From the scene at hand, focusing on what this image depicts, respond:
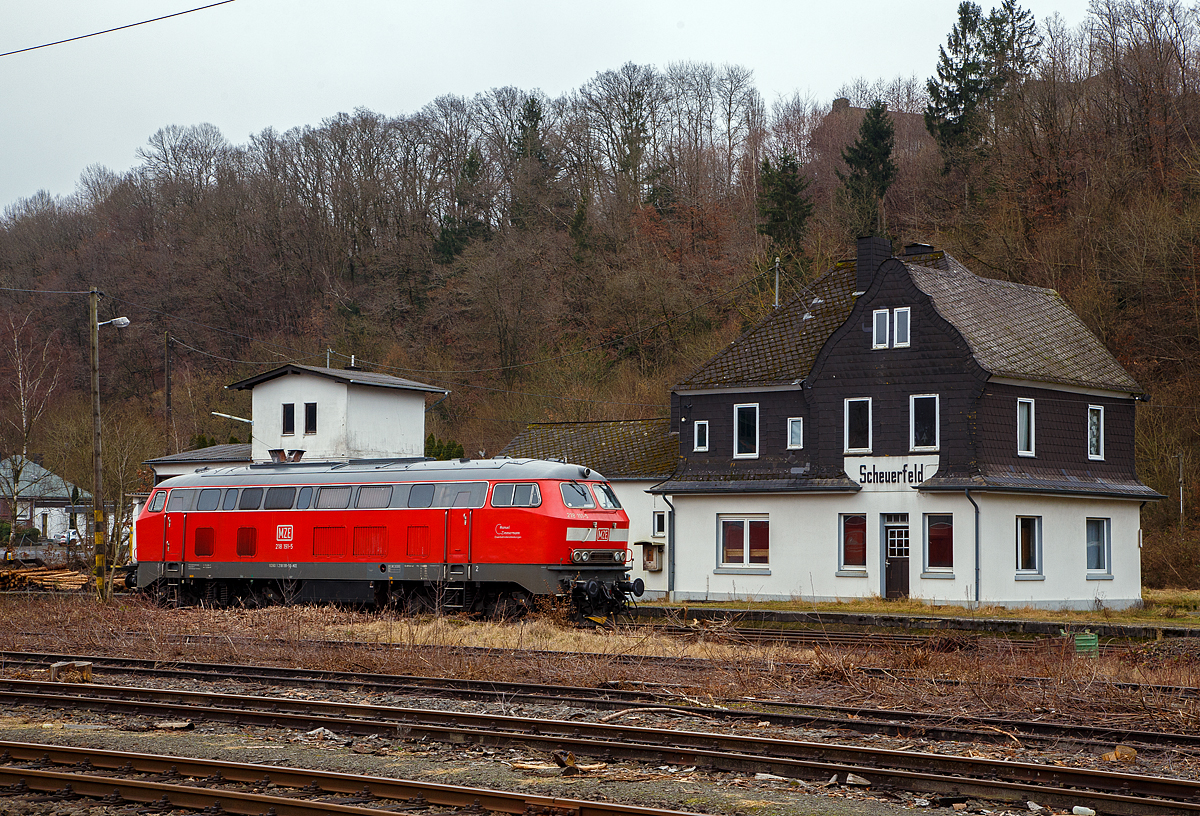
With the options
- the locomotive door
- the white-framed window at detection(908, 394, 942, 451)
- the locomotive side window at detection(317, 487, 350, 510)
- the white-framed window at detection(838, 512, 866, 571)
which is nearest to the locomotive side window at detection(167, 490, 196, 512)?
the locomotive side window at detection(317, 487, 350, 510)

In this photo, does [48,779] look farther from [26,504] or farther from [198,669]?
[26,504]

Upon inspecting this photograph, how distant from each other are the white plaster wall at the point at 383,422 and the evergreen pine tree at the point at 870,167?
22.0m

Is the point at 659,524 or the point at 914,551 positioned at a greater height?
the point at 659,524

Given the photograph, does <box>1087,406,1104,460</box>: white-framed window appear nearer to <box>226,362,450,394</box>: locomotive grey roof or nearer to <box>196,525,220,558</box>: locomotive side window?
<box>196,525,220,558</box>: locomotive side window

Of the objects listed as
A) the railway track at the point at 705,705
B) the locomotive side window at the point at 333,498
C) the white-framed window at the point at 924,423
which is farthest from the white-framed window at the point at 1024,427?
the railway track at the point at 705,705

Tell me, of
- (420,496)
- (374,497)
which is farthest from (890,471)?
(374,497)

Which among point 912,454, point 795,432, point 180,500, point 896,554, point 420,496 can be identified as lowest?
point 896,554

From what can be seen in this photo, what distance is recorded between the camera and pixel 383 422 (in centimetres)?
4466

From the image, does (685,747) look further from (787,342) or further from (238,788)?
(787,342)

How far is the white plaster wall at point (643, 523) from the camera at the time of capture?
3284 cm

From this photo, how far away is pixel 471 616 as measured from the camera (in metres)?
23.5

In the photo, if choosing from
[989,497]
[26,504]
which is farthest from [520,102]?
[989,497]

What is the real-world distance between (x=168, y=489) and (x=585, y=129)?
130ft

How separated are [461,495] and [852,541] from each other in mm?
10723
